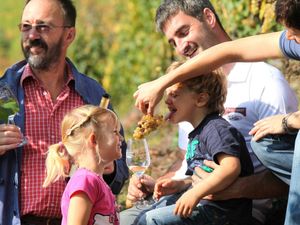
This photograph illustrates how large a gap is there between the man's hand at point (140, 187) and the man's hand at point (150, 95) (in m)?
0.41

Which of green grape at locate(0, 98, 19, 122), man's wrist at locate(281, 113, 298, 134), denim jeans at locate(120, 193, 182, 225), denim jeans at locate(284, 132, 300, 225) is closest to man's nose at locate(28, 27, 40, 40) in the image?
green grape at locate(0, 98, 19, 122)

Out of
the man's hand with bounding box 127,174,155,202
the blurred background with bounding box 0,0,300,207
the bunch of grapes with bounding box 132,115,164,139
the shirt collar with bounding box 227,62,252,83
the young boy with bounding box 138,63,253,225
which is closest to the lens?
the young boy with bounding box 138,63,253,225

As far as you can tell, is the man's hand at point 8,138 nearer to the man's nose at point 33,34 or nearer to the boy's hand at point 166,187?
the man's nose at point 33,34

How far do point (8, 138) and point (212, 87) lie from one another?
42.8 inches

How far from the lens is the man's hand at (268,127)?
4594mm

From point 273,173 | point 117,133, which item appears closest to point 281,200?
point 273,173

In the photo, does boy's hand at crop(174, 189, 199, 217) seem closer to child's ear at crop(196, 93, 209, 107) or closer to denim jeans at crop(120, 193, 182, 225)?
denim jeans at crop(120, 193, 182, 225)

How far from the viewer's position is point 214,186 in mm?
4551

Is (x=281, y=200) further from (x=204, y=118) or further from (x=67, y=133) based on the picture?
(x=67, y=133)

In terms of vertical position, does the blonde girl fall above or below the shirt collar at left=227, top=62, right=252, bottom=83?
below

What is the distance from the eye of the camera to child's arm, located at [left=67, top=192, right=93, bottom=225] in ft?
14.4

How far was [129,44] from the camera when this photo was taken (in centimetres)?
1047

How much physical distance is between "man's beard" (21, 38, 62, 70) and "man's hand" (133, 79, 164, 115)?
729 mm

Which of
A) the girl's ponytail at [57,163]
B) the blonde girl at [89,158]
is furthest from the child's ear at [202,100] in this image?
the girl's ponytail at [57,163]
